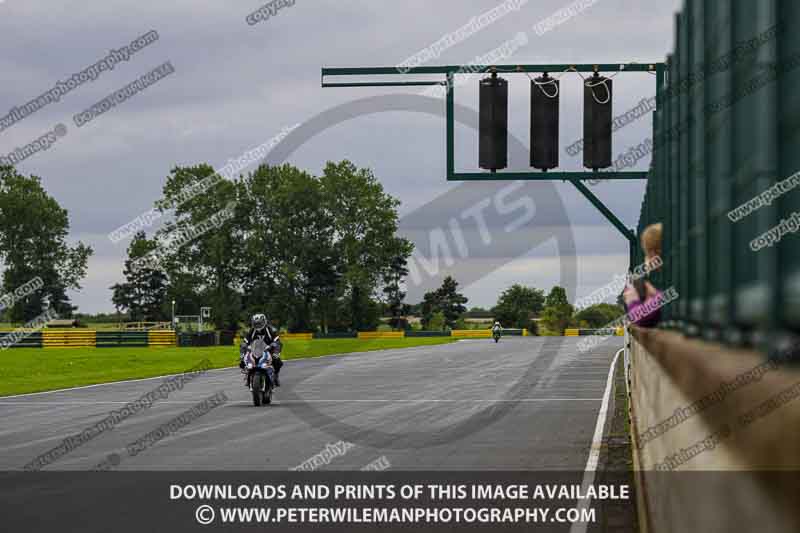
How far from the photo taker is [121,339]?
65500mm

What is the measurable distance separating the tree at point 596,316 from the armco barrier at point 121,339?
2382 inches

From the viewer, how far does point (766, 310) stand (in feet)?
7.66

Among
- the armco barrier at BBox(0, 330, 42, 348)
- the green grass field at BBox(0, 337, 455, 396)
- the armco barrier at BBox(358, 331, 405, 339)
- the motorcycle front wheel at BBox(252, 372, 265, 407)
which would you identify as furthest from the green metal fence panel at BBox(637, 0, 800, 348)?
the armco barrier at BBox(358, 331, 405, 339)

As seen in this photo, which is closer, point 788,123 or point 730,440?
point 788,123

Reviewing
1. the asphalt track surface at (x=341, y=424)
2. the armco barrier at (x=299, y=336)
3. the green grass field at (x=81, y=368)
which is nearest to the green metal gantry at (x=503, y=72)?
the asphalt track surface at (x=341, y=424)

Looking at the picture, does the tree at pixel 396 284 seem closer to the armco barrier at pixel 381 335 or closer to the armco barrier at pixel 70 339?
the armco barrier at pixel 381 335

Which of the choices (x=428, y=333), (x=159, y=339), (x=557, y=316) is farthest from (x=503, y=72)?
(x=557, y=316)

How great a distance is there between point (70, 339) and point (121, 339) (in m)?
3.00

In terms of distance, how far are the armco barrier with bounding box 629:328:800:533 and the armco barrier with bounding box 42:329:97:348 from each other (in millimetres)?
63358

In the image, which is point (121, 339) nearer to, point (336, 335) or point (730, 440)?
point (336, 335)

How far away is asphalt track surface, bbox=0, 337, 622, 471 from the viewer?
→ 1253 centimetres

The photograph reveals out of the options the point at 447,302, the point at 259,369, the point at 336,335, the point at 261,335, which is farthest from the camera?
the point at 447,302

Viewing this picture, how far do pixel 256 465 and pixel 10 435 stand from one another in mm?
5503

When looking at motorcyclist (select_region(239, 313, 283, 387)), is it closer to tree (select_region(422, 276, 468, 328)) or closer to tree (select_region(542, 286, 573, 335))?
tree (select_region(542, 286, 573, 335))
